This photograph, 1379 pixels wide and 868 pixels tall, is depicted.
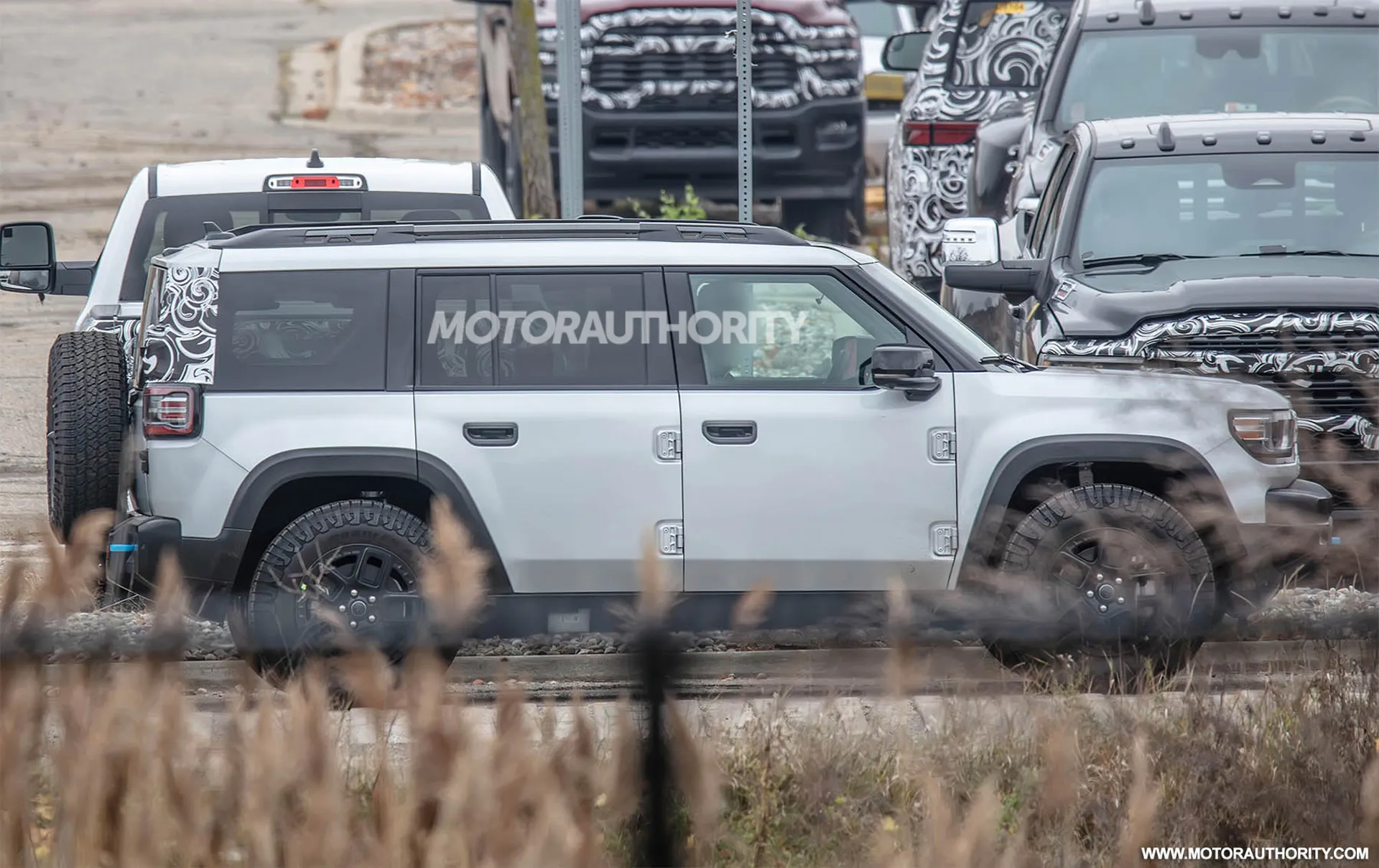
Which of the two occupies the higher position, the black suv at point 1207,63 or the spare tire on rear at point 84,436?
the black suv at point 1207,63

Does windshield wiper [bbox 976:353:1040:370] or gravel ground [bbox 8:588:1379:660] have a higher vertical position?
gravel ground [bbox 8:588:1379:660]

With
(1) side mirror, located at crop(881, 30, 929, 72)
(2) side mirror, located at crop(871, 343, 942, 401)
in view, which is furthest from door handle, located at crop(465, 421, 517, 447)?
(1) side mirror, located at crop(881, 30, 929, 72)

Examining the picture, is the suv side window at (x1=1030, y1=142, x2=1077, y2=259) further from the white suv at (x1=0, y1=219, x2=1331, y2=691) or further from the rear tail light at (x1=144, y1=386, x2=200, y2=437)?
the rear tail light at (x1=144, y1=386, x2=200, y2=437)

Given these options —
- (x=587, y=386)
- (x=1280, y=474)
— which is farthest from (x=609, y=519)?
(x=1280, y=474)

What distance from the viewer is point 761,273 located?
6.63m

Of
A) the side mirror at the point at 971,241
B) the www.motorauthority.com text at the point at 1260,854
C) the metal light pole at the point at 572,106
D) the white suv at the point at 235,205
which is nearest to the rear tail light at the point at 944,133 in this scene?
the metal light pole at the point at 572,106

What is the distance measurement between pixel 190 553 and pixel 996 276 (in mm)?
3677

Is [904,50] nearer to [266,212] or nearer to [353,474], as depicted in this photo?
[266,212]

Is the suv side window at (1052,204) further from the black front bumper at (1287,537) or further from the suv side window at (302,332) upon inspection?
the suv side window at (302,332)

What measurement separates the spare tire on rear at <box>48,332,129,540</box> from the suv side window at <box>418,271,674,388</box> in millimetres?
1242

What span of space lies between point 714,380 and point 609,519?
0.60 metres

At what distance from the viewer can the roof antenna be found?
8695 mm

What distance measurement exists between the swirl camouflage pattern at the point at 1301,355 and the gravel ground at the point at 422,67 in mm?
16088

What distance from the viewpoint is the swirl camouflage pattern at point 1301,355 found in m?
7.36
